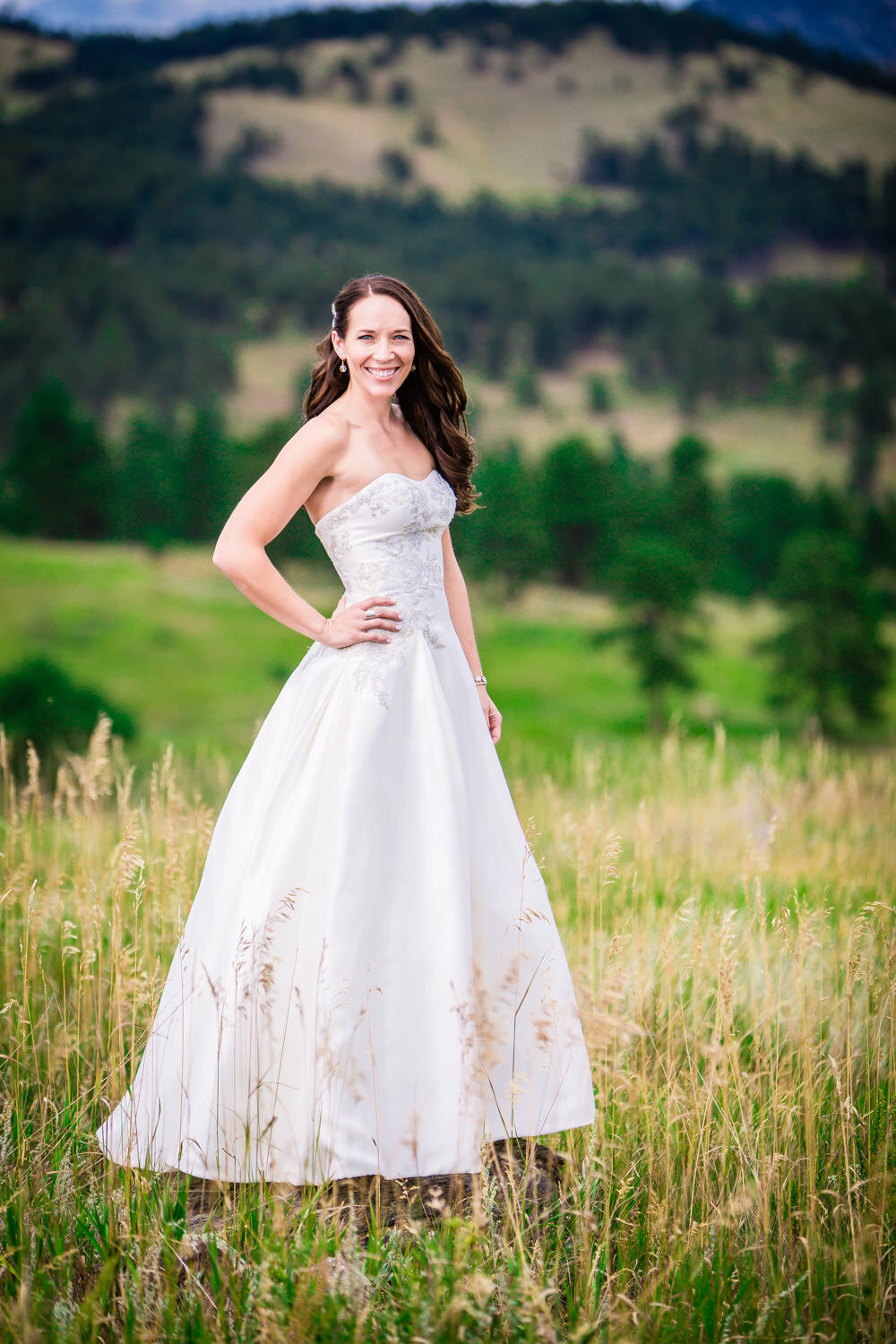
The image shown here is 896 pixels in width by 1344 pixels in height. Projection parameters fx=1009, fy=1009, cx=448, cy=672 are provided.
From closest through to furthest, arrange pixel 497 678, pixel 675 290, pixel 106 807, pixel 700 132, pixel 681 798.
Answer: pixel 681 798 → pixel 106 807 → pixel 497 678 → pixel 675 290 → pixel 700 132

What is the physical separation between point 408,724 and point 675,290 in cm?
10175

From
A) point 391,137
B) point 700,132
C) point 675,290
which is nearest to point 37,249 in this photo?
point 391,137

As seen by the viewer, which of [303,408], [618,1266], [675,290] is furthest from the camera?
[675,290]

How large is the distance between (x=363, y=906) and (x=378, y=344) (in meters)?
1.86

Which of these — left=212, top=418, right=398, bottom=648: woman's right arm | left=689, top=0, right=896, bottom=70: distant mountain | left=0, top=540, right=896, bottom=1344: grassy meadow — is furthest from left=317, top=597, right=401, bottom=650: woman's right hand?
left=689, top=0, right=896, bottom=70: distant mountain

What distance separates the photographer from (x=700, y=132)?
127875 millimetres

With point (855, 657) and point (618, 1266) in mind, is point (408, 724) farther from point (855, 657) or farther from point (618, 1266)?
point (855, 657)

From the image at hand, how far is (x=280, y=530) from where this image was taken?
3285 millimetres

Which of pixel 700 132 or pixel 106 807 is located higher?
pixel 700 132

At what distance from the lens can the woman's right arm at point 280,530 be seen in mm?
3244

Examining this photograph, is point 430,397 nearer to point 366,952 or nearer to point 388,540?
point 388,540

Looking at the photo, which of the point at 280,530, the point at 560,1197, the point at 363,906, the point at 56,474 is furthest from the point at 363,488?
the point at 56,474


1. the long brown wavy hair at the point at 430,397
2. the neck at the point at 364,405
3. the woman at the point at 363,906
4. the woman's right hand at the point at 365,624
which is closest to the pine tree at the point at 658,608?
the long brown wavy hair at the point at 430,397

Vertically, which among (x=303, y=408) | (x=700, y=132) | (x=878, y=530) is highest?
(x=700, y=132)
